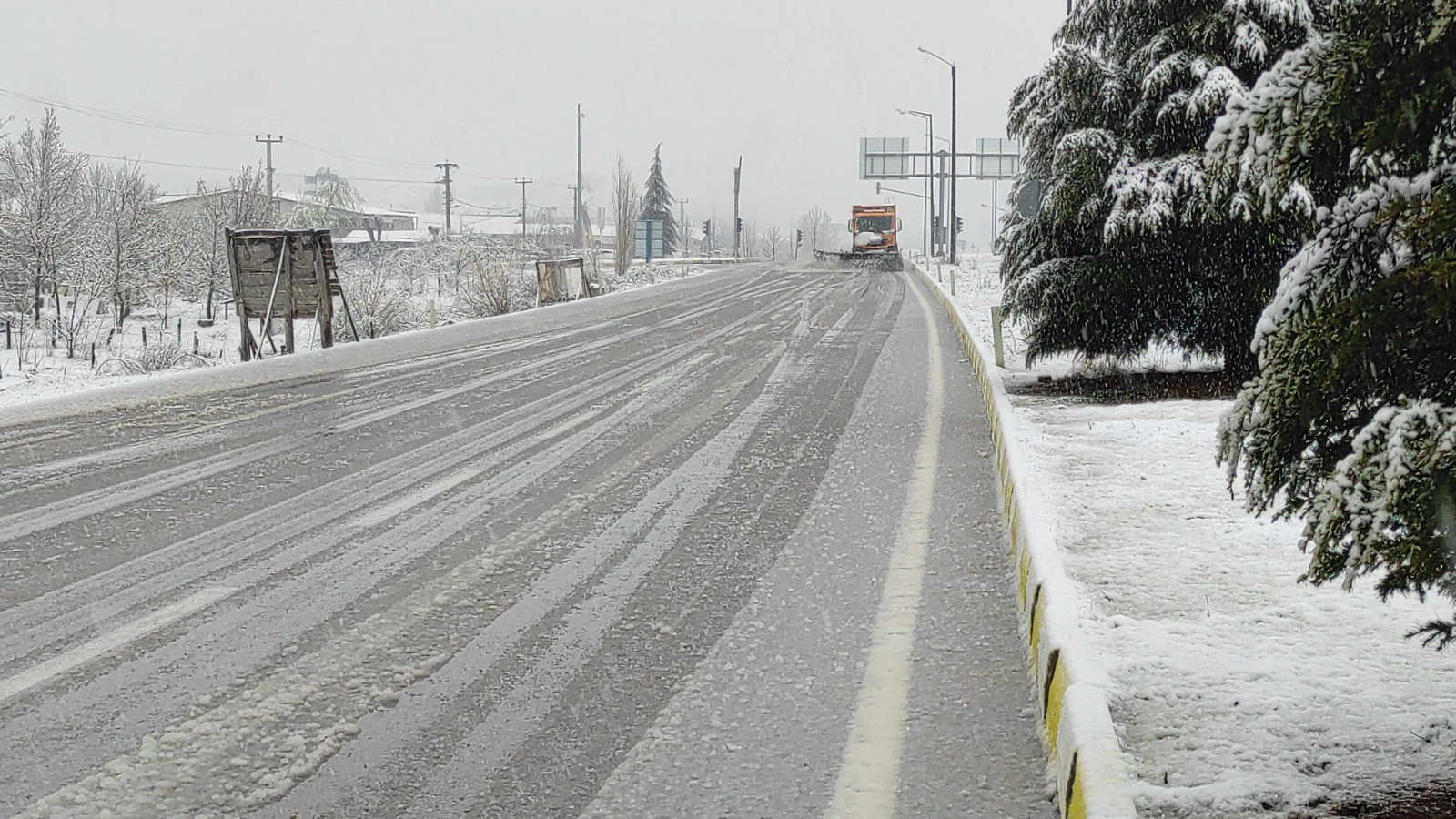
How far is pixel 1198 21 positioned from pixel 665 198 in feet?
300

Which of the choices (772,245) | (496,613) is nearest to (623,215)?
(496,613)

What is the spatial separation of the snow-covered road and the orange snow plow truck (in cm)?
4405

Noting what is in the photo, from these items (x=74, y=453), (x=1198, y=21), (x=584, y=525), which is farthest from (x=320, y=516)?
(x=1198, y=21)

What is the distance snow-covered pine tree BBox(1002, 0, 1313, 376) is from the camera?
1105cm

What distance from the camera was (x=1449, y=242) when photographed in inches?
118

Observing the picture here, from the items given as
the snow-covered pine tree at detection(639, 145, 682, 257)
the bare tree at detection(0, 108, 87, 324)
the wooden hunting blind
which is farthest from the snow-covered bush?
the snow-covered pine tree at detection(639, 145, 682, 257)

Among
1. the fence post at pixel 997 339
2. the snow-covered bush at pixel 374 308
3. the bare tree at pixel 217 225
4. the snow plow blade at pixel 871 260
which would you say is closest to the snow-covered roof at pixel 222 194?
the bare tree at pixel 217 225

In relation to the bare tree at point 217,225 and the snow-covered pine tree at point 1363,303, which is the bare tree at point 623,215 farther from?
the snow-covered pine tree at point 1363,303

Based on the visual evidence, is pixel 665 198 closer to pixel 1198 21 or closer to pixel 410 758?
pixel 1198 21

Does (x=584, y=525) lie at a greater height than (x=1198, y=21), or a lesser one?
lesser

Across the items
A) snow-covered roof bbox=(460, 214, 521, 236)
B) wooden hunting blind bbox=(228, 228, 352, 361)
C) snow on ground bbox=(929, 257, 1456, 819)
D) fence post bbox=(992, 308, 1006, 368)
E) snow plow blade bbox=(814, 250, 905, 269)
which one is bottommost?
snow on ground bbox=(929, 257, 1456, 819)

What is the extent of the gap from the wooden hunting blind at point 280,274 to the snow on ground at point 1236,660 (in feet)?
50.6

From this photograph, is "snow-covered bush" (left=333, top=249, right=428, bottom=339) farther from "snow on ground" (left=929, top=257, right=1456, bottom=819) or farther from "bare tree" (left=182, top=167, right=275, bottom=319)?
"snow on ground" (left=929, top=257, right=1456, bottom=819)

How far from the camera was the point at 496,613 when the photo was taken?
5.43 m
